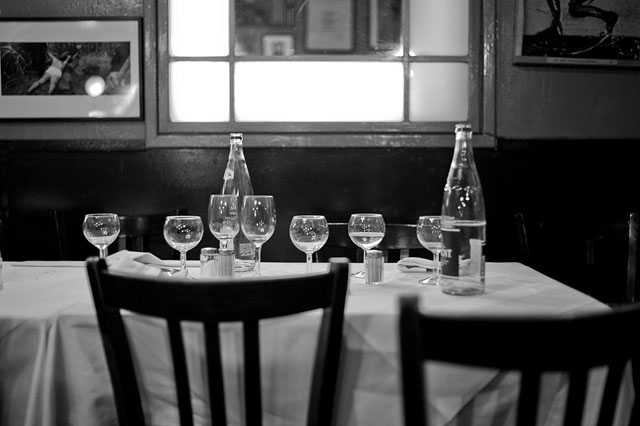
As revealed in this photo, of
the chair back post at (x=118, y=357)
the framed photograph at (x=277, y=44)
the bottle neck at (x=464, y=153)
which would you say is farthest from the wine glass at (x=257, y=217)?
the framed photograph at (x=277, y=44)

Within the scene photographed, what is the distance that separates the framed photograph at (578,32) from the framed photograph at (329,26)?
0.70 metres

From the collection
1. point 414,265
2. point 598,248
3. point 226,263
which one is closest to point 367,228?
point 414,265

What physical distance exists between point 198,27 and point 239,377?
198 centimetres

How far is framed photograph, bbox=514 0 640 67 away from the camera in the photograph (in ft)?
8.51

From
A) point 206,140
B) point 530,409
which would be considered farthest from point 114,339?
point 206,140

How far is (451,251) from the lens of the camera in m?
1.24

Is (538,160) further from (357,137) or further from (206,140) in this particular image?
(206,140)

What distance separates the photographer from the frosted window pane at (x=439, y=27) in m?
2.63

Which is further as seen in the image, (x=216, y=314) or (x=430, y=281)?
(x=430, y=281)

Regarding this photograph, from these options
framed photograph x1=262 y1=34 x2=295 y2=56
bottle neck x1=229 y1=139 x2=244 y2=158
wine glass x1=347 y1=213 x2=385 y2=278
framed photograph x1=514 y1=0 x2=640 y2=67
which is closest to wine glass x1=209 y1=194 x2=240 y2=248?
bottle neck x1=229 y1=139 x2=244 y2=158

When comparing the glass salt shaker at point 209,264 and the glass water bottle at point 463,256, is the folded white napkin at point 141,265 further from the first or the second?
the glass water bottle at point 463,256

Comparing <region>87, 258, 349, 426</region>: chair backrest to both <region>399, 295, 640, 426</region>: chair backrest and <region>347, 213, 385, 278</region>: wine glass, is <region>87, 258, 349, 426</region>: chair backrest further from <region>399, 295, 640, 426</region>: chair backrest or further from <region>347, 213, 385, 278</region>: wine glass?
<region>347, 213, 385, 278</region>: wine glass

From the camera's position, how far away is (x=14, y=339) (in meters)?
1.04

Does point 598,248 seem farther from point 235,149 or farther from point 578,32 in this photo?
point 235,149
